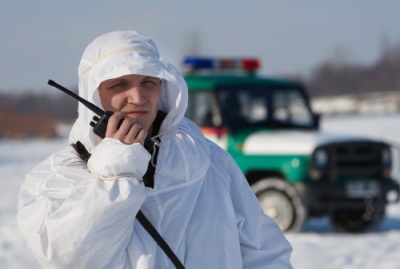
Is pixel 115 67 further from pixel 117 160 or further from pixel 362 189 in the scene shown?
pixel 362 189

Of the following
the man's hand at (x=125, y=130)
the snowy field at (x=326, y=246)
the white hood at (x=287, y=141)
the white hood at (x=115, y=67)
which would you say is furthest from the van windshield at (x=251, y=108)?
the man's hand at (x=125, y=130)

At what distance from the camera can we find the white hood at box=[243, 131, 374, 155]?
11.0 m

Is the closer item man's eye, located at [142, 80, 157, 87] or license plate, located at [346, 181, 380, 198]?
man's eye, located at [142, 80, 157, 87]

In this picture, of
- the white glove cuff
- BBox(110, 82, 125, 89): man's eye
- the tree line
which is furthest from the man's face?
the tree line

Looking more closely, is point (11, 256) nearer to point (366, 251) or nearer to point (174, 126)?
point (366, 251)

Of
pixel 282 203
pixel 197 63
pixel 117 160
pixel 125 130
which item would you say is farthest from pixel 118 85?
pixel 197 63

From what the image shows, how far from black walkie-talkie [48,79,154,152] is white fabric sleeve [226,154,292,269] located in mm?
321

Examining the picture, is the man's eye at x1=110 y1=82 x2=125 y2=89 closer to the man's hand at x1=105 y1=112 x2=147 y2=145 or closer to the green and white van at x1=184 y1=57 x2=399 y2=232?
the man's hand at x1=105 y1=112 x2=147 y2=145

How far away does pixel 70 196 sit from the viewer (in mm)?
2434

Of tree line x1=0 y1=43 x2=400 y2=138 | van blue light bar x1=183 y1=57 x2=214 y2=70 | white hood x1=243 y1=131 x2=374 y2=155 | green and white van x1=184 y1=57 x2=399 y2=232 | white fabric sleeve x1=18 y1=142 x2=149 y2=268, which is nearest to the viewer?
white fabric sleeve x1=18 y1=142 x2=149 y2=268

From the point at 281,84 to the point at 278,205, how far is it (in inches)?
67.9

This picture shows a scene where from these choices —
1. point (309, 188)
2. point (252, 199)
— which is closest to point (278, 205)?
point (309, 188)

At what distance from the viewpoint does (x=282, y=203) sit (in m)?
10.8

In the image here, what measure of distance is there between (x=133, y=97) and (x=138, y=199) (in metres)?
0.33
